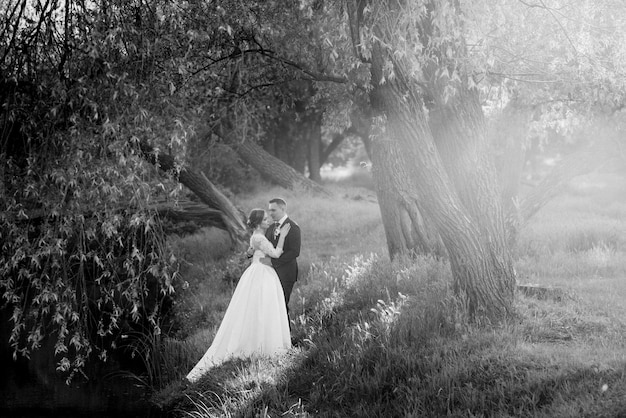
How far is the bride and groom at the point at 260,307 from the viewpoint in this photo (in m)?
10.7

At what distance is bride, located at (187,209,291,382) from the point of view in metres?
10.7

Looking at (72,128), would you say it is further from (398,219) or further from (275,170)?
(275,170)

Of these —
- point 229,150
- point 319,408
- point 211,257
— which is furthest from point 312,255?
point 229,150

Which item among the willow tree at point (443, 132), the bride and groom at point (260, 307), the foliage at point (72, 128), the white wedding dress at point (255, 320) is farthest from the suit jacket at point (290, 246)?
the foliage at point (72, 128)

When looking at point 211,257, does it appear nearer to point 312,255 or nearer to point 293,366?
point 312,255

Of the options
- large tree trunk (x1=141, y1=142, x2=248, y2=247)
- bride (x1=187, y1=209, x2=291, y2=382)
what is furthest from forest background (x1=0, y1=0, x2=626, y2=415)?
large tree trunk (x1=141, y1=142, x2=248, y2=247)

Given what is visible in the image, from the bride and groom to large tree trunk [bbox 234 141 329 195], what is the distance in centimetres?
1615

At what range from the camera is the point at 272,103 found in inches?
679

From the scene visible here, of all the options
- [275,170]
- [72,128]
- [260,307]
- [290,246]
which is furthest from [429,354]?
[275,170]

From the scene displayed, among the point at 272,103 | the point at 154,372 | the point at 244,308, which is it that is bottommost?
the point at 154,372

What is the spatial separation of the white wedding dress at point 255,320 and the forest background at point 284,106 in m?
0.70

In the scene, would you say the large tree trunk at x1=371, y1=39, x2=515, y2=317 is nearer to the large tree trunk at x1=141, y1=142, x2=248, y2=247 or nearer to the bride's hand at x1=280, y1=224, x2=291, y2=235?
the bride's hand at x1=280, y1=224, x2=291, y2=235

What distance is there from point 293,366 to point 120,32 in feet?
16.8

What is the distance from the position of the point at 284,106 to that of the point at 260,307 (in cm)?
519
